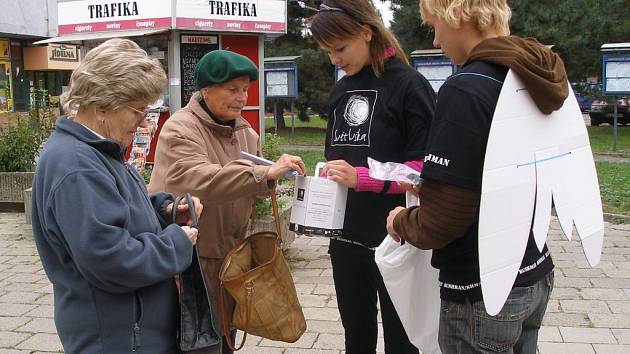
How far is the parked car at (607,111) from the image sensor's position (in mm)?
23594

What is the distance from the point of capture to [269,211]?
5.93m

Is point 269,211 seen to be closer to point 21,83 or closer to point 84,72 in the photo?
point 84,72

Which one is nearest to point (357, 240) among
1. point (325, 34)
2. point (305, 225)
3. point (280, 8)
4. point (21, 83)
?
A: point (305, 225)

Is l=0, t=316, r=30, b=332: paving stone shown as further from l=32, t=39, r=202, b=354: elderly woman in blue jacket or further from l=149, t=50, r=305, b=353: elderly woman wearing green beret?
l=32, t=39, r=202, b=354: elderly woman in blue jacket

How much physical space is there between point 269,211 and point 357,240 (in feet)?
10.4

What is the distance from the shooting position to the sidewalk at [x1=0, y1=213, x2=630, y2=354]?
4152 mm

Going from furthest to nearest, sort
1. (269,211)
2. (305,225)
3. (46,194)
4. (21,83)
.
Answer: (21,83) < (269,211) < (305,225) < (46,194)

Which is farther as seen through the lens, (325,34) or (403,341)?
(403,341)

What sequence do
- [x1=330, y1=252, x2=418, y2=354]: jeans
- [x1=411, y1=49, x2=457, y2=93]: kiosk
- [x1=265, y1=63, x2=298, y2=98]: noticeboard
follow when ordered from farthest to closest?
[x1=265, y1=63, x2=298, y2=98]: noticeboard
[x1=411, y1=49, x2=457, y2=93]: kiosk
[x1=330, y1=252, x2=418, y2=354]: jeans

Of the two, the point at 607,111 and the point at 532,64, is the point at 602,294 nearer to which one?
the point at 532,64

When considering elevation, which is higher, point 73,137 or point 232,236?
point 73,137

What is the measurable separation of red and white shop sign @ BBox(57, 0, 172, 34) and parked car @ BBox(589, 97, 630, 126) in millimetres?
18249

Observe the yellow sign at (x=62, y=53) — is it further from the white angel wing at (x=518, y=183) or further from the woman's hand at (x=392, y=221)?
the white angel wing at (x=518, y=183)

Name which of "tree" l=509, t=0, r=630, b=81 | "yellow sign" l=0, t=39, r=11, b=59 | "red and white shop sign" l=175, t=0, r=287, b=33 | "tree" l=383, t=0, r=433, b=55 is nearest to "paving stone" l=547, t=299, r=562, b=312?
"red and white shop sign" l=175, t=0, r=287, b=33
